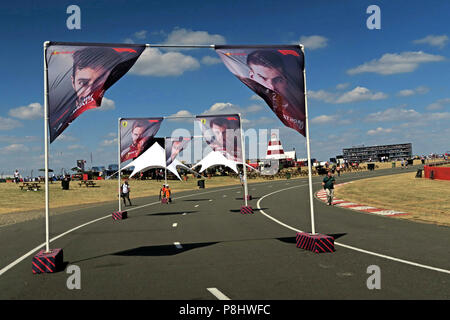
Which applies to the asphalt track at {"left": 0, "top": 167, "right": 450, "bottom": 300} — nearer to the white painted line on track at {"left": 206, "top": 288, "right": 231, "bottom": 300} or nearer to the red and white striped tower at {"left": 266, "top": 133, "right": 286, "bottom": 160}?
the white painted line on track at {"left": 206, "top": 288, "right": 231, "bottom": 300}

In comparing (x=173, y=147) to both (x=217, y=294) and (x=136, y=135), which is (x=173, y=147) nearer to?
(x=136, y=135)

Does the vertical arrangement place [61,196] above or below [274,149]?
below

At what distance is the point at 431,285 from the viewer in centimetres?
643

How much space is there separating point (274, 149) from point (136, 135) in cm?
9085

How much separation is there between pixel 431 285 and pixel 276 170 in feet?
257

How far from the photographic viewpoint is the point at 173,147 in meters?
28.6

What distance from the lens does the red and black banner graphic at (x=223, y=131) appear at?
843 inches

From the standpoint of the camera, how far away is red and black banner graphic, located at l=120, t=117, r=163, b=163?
19.0 metres

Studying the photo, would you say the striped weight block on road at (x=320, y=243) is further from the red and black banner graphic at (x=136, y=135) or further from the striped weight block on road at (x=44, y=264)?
the red and black banner graphic at (x=136, y=135)

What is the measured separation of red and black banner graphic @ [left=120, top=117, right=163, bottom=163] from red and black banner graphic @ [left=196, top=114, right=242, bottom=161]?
308 centimetres

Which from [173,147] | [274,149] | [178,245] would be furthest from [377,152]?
[178,245]

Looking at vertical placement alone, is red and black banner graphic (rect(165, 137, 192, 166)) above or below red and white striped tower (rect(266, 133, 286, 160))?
below

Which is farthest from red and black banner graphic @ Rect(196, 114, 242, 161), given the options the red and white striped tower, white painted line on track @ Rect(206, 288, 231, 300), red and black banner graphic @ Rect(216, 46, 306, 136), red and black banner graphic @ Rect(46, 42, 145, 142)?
the red and white striped tower
